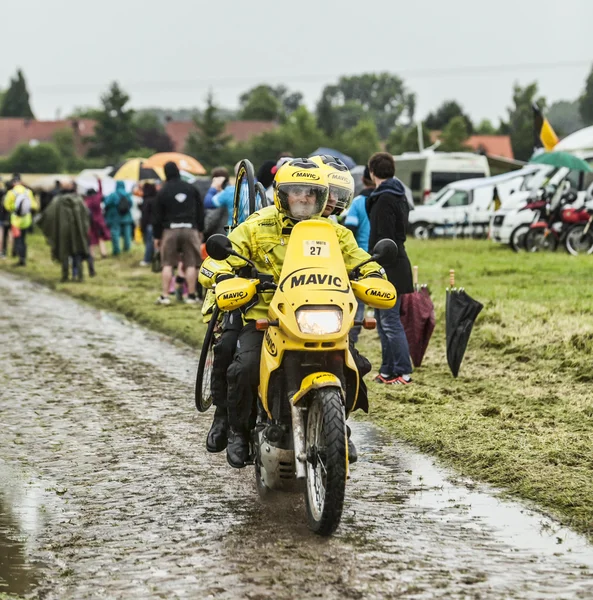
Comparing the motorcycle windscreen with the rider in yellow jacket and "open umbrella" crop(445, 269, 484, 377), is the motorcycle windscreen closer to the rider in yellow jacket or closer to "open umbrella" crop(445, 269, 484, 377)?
the rider in yellow jacket

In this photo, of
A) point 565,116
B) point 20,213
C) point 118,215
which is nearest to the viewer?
point 20,213

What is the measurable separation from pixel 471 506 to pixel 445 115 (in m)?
95.8

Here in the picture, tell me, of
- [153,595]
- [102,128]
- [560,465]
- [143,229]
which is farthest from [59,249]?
[102,128]

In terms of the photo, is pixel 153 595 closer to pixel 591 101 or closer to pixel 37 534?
pixel 37 534

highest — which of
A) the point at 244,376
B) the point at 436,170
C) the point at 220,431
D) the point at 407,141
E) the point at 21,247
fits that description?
the point at 407,141

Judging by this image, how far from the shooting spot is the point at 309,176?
6121 mm

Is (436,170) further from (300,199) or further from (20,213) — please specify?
(300,199)

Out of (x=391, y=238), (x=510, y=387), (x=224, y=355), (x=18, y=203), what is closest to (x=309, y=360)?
(x=224, y=355)

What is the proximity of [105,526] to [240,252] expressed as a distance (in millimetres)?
1572

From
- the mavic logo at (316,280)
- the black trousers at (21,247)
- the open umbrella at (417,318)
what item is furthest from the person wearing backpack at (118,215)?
the mavic logo at (316,280)

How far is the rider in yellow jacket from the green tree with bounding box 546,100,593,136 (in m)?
85.6

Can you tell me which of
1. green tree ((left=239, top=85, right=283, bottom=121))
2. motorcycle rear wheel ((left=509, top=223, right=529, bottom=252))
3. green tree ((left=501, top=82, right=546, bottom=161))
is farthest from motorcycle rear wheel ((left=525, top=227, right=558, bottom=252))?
green tree ((left=239, top=85, right=283, bottom=121))

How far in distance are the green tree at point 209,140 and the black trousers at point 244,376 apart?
96.6 meters

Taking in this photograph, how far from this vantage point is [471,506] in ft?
20.9
